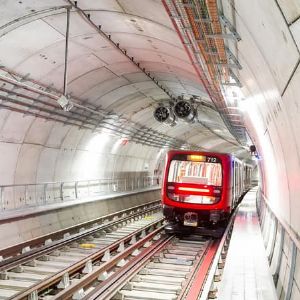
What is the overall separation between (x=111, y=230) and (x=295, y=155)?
12419 mm

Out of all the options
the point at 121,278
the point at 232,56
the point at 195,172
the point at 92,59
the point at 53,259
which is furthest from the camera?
the point at 195,172

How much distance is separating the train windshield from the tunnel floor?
212 cm

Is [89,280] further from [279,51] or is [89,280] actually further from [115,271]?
[279,51]

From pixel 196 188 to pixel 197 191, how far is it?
100mm

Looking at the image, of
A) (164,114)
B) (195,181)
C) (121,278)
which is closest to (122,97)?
(164,114)

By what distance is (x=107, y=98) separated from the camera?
59.0 feet

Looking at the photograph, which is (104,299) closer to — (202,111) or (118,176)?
(202,111)

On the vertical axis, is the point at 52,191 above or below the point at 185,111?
below

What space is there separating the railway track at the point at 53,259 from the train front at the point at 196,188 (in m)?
1.76

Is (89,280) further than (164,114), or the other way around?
(164,114)

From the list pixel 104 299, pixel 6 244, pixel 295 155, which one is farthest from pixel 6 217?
pixel 295 155

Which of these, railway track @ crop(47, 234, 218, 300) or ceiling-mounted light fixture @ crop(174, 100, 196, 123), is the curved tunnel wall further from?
ceiling-mounted light fixture @ crop(174, 100, 196, 123)

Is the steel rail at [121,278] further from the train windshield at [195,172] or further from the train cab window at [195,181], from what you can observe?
the train windshield at [195,172]

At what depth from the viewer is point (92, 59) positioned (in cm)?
1320
